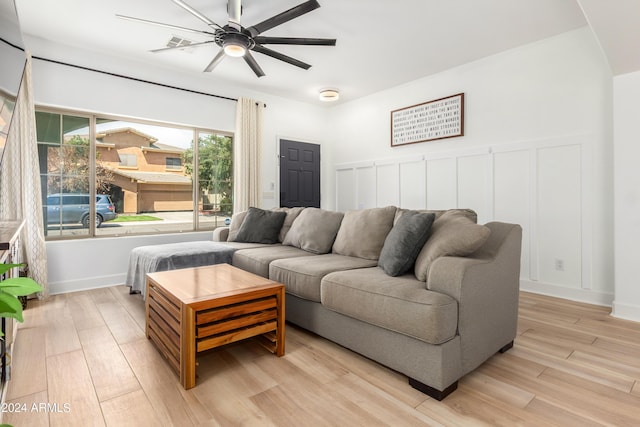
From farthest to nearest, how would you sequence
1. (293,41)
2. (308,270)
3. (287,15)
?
(293,41), (287,15), (308,270)

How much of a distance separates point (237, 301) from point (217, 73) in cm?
352

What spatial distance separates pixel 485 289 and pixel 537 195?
7.40 feet

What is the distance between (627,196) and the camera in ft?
9.18

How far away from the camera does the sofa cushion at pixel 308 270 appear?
91.8 inches

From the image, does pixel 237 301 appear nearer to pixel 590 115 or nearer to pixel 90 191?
pixel 90 191

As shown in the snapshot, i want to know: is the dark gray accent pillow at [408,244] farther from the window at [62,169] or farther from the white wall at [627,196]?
the window at [62,169]

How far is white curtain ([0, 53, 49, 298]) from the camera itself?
3189mm

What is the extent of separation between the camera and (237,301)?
A: 6.31 feet

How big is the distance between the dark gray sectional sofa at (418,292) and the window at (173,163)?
2.43 meters

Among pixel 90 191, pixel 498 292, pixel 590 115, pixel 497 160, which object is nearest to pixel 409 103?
pixel 497 160

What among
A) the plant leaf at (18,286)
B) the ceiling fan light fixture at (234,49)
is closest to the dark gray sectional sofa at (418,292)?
the plant leaf at (18,286)

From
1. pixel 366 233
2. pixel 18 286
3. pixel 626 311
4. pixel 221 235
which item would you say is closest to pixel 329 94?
pixel 221 235

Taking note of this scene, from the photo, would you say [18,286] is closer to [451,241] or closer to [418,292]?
[418,292]

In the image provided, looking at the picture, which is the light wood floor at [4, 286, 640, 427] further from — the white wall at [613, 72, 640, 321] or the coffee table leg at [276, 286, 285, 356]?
the white wall at [613, 72, 640, 321]
